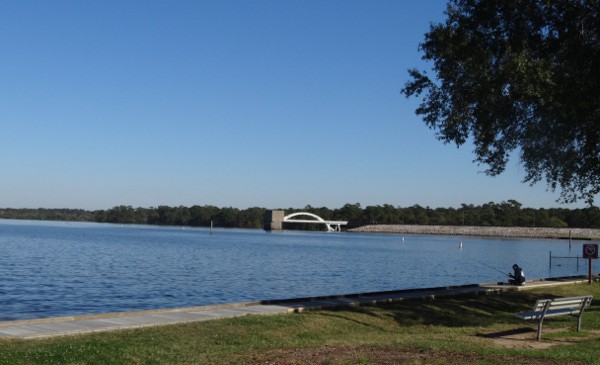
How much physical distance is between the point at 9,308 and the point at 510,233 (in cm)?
18148

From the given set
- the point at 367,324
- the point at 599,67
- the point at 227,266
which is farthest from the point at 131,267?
the point at 599,67

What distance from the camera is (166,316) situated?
1838cm

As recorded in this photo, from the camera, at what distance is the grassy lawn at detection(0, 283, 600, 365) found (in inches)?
501

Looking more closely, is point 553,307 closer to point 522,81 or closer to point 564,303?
point 564,303

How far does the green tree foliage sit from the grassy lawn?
562 cm

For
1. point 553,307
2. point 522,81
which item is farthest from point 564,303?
point 522,81

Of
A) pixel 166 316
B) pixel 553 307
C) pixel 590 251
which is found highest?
pixel 590 251

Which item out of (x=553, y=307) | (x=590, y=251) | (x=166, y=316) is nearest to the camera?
(x=553, y=307)

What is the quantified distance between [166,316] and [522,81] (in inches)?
459

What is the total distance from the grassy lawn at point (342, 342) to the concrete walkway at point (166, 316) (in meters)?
0.77

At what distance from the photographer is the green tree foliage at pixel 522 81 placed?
66.9 feet

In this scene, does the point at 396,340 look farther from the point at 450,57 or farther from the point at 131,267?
the point at 131,267

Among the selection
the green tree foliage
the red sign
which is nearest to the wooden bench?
the green tree foliage

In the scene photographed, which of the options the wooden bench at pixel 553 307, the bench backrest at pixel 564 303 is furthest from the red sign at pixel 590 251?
the bench backrest at pixel 564 303
